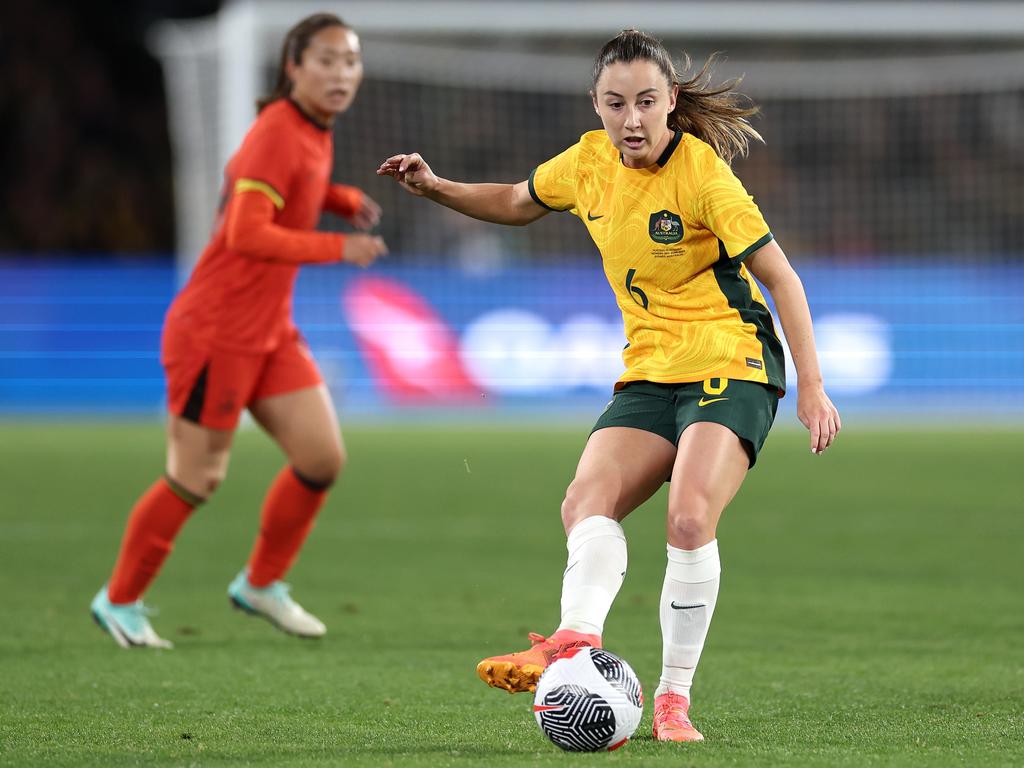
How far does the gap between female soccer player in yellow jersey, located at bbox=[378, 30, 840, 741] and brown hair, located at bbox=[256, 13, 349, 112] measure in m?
1.91

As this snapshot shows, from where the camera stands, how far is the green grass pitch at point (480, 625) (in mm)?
4121

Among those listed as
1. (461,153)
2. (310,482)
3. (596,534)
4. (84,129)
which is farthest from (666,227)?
(84,129)

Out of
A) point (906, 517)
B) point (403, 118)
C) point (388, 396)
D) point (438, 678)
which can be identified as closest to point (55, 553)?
point (438, 678)

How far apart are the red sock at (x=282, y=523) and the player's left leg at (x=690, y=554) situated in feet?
7.74

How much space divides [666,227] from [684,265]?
115 mm

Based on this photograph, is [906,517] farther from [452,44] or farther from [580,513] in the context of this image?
[452,44]

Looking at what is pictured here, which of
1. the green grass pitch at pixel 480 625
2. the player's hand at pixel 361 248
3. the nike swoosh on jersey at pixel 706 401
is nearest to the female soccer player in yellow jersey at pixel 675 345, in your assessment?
the nike swoosh on jersey at pixel 706 401

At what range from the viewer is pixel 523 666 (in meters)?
3.88

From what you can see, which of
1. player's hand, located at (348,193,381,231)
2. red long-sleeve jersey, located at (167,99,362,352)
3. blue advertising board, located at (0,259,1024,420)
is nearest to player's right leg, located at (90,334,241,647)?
red long-sleeve jersey, located at (167,99,362,352)

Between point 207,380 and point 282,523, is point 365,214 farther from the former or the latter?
point 282,523

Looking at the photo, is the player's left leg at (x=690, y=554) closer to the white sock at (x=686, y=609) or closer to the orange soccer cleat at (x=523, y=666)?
the white sock at (x=686, y=609)

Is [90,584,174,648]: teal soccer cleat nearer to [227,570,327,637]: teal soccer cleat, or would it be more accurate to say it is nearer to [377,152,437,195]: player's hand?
[227,570,327,637]: teal soccer cleat

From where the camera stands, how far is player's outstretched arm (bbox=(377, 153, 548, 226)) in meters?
4.68

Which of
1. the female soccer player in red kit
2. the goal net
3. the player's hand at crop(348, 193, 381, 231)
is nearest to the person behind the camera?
the female soccer player in red kit
